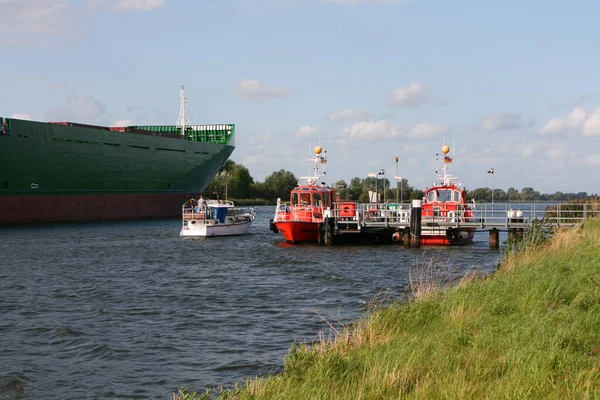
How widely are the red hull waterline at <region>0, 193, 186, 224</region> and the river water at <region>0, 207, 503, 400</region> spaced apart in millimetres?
15156

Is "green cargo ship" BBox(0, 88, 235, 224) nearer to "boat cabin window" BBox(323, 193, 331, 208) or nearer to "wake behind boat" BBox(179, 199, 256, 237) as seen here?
"wake behind boat" BBox(179, 199, 256, 237)

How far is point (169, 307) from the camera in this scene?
16766 mm

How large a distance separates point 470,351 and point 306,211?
2550 centimetres

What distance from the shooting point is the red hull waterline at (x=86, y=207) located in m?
47.6

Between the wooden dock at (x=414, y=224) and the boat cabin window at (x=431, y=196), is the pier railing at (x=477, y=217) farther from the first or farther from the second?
the boat cabin window at (x=431, y=196)

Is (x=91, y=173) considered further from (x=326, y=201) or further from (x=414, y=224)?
(x=414, y=224)

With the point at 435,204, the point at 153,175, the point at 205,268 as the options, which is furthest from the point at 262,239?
the point at 153,175

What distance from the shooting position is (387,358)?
25.9 feet

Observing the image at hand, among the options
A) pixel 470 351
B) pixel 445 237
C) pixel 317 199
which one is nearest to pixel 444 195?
pixel 445 237

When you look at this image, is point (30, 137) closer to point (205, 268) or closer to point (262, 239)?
point (262, 239)

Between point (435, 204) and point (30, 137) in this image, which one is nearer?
point (435, 204)

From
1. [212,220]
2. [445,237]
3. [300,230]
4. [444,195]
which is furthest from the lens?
[212,220]

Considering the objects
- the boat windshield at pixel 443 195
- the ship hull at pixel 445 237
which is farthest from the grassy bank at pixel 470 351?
the boat windshield at pixel 443 195

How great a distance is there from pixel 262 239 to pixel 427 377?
3242 centimetres
